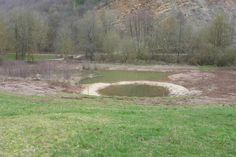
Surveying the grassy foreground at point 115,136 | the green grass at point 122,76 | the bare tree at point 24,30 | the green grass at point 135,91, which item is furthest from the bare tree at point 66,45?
the grassy foreground at point 115,136

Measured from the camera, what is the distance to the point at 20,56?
77.8 m

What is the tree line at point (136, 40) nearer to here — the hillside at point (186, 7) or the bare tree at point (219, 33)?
the bare tree at point (219, 33)

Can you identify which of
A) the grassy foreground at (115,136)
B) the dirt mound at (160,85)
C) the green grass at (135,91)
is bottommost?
the green grass at (135,91)

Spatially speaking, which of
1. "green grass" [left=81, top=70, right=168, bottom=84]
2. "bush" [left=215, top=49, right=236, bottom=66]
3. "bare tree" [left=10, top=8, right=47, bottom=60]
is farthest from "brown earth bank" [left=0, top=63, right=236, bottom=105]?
"bare tree" [left=10, top=8, right=47, bottom=60]

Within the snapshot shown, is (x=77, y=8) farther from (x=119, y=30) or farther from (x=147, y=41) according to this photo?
(x=147, y=41)

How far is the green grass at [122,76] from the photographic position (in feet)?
168

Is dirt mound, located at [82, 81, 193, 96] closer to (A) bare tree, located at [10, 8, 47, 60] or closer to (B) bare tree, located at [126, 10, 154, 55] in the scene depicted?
(A) bare tree, located at [10, 8, 47, 60]

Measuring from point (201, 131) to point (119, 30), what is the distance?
77633 mm

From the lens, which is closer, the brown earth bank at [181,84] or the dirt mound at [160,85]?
the brown earth bank at [181,84]

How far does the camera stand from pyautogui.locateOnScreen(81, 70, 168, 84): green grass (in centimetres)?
5116

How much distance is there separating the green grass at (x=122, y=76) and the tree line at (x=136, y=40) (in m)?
13.5

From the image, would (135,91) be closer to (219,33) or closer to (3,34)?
(219,33)

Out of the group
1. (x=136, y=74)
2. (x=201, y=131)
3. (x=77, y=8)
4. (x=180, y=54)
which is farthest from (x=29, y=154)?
(x=77, y=8)

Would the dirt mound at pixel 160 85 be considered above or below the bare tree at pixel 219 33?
below
